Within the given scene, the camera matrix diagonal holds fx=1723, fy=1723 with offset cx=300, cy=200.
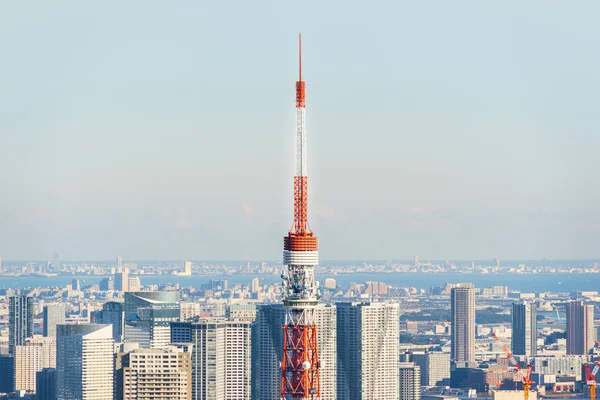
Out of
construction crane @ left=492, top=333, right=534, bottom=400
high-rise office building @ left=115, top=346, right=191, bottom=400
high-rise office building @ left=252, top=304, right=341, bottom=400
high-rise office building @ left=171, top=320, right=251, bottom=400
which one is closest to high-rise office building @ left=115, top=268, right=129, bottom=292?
construction crane @ left=492, top=333, right=534, bottom=400

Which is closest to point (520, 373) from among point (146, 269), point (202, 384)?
point (202, 384)

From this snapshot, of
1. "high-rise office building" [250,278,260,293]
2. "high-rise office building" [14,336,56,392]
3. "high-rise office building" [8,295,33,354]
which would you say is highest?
"high-rise office building" [250,278,260,293]

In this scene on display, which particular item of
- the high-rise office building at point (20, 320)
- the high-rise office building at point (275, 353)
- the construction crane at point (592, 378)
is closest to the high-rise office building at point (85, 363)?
the high-rise office building at point (275, 353)

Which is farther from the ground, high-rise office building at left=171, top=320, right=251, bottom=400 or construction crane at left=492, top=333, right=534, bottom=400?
high-rise office building at left=171, top=320, right=251, bottom=400

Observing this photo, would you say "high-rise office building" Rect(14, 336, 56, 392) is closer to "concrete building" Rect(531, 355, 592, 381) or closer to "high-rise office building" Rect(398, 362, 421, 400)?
"high-rise office building" Rect(398, 362, 421, 400)

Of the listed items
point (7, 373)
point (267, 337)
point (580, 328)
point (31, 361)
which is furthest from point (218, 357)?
point (580, 328)

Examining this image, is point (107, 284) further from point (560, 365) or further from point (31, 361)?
point (31, 361)
